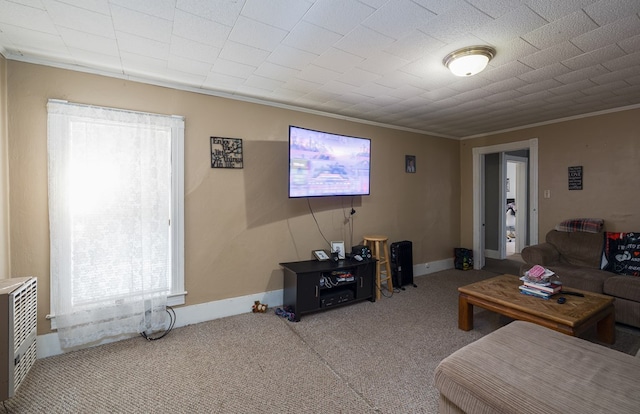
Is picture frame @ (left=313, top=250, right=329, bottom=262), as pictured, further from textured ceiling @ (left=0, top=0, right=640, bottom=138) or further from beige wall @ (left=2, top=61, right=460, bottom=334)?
textured ceiling @ (left=0, top=0, right=640, bottom=138)

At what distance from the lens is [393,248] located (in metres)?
4.05

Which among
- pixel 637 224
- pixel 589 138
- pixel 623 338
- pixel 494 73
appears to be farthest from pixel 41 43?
pixel 637 224

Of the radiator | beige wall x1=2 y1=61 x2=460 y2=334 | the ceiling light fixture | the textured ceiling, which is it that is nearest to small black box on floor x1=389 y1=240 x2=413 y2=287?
beige wall x1=2 y1=61 x2=460 y2=334

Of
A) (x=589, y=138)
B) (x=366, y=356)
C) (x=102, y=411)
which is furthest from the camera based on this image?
(x=589, y=138)

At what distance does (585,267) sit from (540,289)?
1500 mm

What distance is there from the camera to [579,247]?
3.56 meters

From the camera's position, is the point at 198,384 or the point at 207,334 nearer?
the point at 198,384

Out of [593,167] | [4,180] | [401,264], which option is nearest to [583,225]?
[593,167]

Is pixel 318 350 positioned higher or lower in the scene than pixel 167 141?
lower

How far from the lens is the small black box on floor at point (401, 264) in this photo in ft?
13.2

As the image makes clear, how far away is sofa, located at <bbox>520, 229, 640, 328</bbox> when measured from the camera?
8.93 feet

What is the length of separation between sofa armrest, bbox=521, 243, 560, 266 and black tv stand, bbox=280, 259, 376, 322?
6.27ft

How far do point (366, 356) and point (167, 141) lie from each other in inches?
103

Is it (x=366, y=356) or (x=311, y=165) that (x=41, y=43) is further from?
(x=366, y=356)
